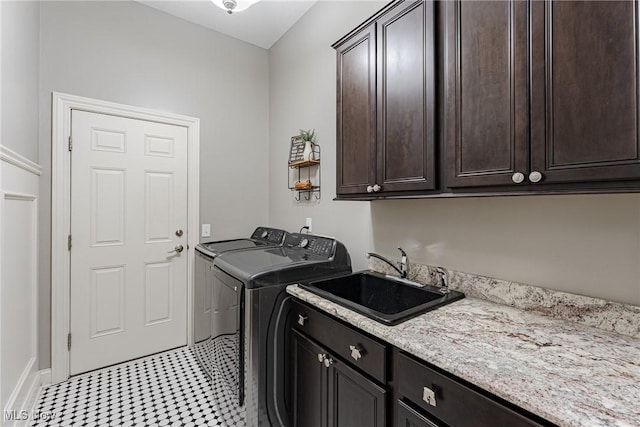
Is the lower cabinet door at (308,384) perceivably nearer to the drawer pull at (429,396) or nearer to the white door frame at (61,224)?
the drawer pull at (429,396)

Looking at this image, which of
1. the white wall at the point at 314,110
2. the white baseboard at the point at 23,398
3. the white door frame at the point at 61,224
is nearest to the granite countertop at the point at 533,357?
the white wall at the point at 314,110

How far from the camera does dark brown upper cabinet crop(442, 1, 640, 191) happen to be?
784 millimetres

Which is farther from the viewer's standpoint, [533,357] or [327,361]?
[327,361]

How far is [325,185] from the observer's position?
232 cm

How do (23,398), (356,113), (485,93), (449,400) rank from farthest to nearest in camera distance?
(23,398)
(356,113)
(485,93)
(449,400)

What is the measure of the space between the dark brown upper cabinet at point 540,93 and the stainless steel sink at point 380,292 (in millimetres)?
585

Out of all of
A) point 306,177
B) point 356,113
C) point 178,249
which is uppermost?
point 356,113

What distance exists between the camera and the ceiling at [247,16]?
247 centimetres

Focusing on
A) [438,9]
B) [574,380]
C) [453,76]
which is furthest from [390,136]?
[574,380]

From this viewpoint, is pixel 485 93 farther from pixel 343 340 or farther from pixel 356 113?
pixel 343 340

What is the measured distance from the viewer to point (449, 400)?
32.8 inches

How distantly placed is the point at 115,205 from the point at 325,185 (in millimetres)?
1730

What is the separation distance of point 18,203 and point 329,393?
6.43 ft

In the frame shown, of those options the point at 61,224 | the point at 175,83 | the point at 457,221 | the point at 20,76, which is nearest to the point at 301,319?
the point at 457,221
